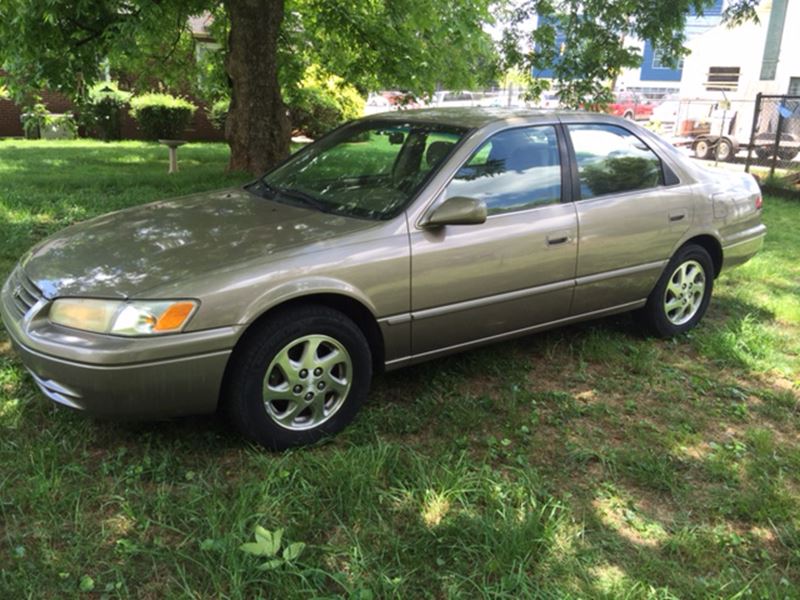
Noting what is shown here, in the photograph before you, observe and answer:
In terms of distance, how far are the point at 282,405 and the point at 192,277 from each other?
722 mm

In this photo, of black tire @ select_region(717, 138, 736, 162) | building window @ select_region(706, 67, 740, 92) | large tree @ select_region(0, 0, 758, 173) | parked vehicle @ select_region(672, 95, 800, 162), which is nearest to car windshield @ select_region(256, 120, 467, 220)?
large tree @ select_region(0, 0, 758, 173)

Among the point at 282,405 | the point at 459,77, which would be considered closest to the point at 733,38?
the point at 459,77

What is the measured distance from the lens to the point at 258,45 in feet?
27.5

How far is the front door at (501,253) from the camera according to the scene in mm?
3617

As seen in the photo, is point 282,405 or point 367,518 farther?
point 282,405

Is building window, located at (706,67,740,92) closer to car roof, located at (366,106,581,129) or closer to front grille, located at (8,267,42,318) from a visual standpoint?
car roof, located at (366,106,581,129)

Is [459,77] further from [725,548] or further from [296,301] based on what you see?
[725,548]

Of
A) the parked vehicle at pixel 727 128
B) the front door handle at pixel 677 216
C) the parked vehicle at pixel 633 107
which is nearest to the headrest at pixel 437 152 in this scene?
the front door handle at pixel 677 216

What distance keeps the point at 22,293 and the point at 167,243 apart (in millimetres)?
691

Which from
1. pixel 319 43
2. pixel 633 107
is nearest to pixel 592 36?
pixel 319 43

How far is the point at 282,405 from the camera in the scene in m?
3.29

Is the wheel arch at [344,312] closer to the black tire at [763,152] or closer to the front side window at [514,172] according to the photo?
the front side window at [514,172]

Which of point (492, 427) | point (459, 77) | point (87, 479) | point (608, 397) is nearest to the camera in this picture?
point (87, 479)

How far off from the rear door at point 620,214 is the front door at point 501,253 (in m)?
0.15
